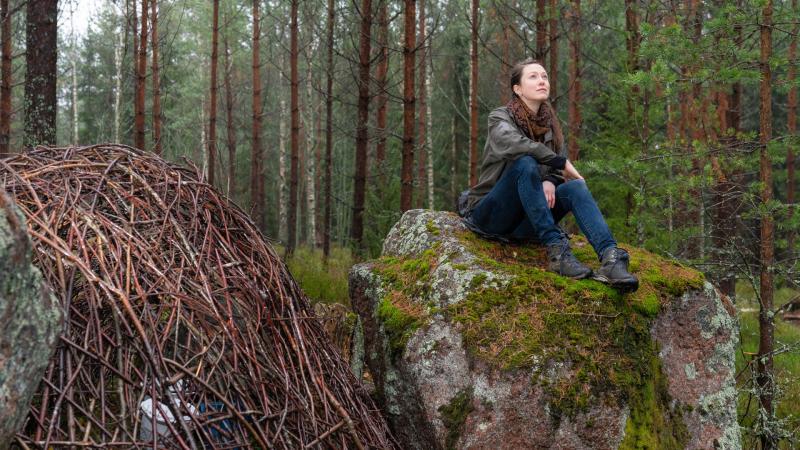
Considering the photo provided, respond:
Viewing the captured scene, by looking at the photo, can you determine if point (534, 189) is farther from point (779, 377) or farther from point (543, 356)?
point (779, 377)

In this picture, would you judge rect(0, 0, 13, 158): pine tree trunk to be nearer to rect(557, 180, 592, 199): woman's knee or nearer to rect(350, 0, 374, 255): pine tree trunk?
rect(350, 0, 374, 255): pine tree trunk

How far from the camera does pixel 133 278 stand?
2.80m

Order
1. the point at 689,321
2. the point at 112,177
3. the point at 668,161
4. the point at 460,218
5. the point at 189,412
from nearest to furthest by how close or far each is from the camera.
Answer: the point at 189,412 < the point at 112,177 < the point at 689,321 < the point at 460,218 < the point at 668,161

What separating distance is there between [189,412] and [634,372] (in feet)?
7.75

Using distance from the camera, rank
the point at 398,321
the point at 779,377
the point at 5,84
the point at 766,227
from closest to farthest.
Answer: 1. the point at 398,321
2. the point at 766,227
3. the point at 779,377
4. the point at 5,84

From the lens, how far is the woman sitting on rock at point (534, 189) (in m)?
3.96

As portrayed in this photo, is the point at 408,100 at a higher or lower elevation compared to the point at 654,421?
higher

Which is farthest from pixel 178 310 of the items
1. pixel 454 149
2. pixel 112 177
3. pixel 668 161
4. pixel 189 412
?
pixel 454 149

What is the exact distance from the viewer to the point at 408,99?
8461mm

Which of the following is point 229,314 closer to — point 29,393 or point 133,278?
point 133,278

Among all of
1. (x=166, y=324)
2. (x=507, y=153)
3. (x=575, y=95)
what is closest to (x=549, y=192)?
(x=507, y=153)

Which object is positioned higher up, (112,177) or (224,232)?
(112,177)

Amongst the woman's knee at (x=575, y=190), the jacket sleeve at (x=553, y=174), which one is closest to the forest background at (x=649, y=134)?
the jacket sleeve at (x=553, y=174)

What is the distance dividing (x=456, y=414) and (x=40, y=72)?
687 centimetres
